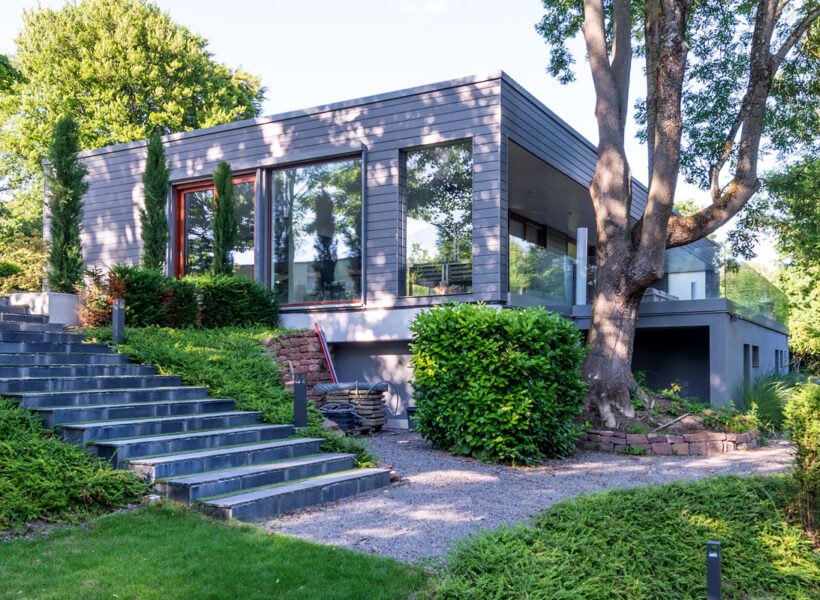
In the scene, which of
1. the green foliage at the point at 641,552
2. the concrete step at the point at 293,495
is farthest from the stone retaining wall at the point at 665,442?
the concrete step at the point at 293,495

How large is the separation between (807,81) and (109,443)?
13.0m

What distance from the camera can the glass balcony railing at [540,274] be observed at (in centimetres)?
1065

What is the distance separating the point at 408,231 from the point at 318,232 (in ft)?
5.57

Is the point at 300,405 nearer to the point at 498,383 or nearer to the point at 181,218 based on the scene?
the point at 498,383

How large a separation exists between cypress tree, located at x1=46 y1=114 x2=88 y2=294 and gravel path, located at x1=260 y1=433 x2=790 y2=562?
5.96 meters

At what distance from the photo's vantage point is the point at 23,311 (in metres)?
10.2

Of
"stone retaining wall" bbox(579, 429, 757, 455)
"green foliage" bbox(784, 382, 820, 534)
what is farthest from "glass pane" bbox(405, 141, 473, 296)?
"green foliage" bbox(784, 382, 820, 534)

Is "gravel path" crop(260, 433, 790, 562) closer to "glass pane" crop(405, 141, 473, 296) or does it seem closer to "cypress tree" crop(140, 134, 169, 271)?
"glass pane" crop(405, 141, 473, 296)

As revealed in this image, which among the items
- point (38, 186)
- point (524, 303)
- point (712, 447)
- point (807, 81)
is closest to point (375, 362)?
point (524, 303)

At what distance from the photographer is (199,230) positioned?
1332 cm

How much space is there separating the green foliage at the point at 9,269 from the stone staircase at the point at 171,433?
5.92 meters

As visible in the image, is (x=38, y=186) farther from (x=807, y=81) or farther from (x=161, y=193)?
(x=807, y=81)

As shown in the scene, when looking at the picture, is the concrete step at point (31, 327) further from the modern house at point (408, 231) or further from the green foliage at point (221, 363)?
the modern house at point (408, 231)

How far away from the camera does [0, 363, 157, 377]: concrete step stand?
6.90 metres
